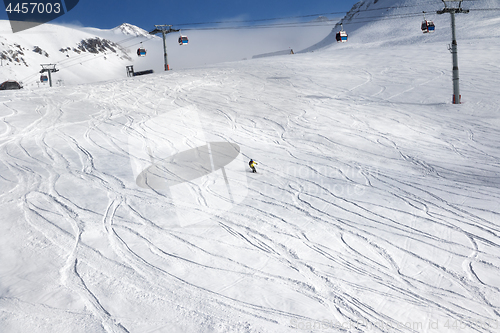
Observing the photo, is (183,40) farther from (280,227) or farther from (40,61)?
(40,61)

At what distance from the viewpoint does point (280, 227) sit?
768 cm

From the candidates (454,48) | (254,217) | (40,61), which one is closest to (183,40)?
(454,48)

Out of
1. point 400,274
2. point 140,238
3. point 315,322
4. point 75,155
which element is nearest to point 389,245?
point 400,274

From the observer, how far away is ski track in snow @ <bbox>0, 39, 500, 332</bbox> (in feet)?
16.9

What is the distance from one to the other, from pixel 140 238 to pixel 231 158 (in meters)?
5.65

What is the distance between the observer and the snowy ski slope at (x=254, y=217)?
203 inches

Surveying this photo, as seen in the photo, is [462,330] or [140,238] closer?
[462,330]

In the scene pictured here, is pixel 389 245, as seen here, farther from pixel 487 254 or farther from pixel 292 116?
pixel 292 116

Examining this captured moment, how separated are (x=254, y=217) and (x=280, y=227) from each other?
2.46 ft

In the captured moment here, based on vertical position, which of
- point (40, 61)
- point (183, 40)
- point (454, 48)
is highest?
point (40, 61)

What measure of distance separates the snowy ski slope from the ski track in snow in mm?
37

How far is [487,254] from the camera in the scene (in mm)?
6324

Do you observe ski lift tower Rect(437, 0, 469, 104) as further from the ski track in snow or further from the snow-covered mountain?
the snow-covered mountain

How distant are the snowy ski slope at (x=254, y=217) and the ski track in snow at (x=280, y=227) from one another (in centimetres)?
4
